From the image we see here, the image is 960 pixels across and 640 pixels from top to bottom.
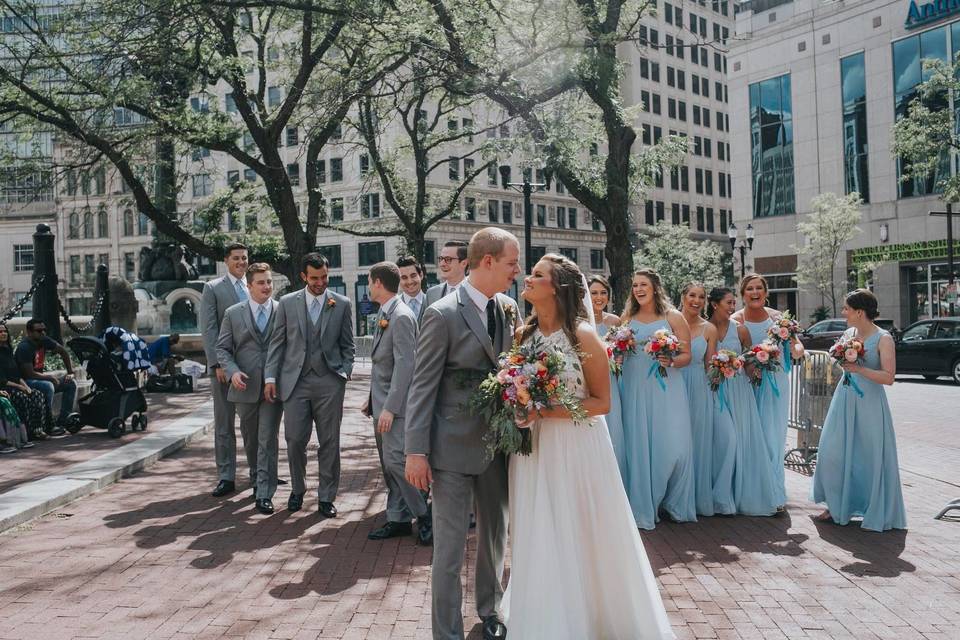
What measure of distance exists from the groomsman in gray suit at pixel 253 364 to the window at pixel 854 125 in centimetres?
4305

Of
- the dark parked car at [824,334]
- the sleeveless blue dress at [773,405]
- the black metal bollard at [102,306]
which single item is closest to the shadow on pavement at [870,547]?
the sleeveless blue dress at [773,405]

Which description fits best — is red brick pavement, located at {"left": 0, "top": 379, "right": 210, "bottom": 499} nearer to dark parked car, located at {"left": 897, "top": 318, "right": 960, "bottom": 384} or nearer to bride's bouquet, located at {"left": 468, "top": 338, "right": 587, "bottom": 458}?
bride's bouquet, located at {"left": 468, "top": 338, "right": 587, "bottom": 458}

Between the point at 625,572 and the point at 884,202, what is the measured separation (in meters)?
45.1

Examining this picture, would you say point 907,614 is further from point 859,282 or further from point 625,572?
point 859,282

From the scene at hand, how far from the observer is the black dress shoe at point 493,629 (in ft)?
14.7

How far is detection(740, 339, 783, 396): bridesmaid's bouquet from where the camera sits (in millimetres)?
A: 7789

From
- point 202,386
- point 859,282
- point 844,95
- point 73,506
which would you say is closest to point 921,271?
point 859,282

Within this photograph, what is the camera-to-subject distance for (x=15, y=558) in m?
6.09

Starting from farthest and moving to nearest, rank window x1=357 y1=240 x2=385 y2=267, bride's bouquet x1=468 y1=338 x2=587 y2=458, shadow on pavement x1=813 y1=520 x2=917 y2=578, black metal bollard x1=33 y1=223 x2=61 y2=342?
window x1=357 y1=240 x2=385 y2=267 < black metal bollard x1=33 y1=223 x2=61 y2=342 < shadow on pavement x1=813 y1=520 x2=917 y2=578 < bride's bouquet x1=468 y1=338 x2=587 y2=458

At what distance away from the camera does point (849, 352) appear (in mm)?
6969

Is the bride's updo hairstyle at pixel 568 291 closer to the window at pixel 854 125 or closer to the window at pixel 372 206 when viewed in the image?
the window at pixel 854 125

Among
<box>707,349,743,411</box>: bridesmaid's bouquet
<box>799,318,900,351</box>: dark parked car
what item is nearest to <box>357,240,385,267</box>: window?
<box>799,318,900,351</box>: dark parked car

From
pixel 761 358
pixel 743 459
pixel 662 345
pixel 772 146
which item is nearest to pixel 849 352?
pixel 761 358

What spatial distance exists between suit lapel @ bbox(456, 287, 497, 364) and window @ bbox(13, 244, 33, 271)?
83566 millimetres
